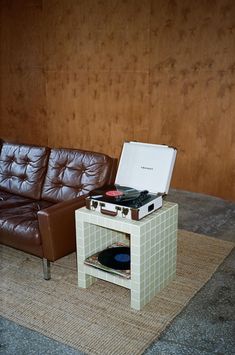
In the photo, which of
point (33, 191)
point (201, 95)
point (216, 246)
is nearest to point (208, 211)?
point (216, 246)

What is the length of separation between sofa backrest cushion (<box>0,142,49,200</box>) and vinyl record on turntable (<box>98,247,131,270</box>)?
3.06ft

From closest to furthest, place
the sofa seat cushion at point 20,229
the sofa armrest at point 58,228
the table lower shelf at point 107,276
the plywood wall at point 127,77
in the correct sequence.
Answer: the table lower shelf at point 107,276 < the sofa armrest at point 58,228 < the sofa seat cushion at point 20,229 < the plywood wall at point 127,77

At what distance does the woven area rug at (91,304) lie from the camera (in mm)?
2369

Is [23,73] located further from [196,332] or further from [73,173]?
[196,332]

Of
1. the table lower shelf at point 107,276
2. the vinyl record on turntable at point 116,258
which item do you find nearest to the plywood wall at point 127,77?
the vinyl record on turntable at point 116,258

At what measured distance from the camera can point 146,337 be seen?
2.37m

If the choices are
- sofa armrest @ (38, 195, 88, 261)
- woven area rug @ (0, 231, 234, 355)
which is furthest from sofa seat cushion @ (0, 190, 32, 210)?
sofa armrest @ (38, 195, 88, 261)

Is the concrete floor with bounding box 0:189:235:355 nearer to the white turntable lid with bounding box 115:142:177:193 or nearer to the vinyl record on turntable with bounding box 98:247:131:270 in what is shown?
the vinyl record on turntable with bounding box 98:247:131:270

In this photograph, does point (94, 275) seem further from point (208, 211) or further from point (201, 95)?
point (201, 95)

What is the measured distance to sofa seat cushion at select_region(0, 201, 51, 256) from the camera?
290 cm

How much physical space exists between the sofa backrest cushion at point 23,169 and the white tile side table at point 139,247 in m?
0.88

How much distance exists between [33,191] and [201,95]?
2060 mm

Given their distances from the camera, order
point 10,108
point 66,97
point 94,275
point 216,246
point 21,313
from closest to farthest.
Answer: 1. point 21,313
2. point 94,275
3. point 216,246
4. point 66,97
5. point 10,108

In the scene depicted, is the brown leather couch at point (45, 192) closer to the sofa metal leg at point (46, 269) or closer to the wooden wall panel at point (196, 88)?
the sofa metal leg at point (46, 269)
